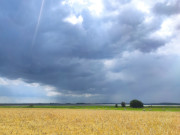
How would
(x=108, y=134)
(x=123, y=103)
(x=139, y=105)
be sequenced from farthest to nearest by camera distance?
(x=123, y=103)
(x=139, y=105)
(x=108, y=134)

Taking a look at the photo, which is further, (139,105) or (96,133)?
(139,105)

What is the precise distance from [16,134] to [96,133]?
21.8ft

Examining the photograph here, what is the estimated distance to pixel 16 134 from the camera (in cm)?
1414

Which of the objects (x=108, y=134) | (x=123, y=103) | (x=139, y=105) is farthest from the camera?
(x=123, y=103)

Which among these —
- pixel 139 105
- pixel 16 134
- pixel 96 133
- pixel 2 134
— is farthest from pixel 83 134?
pixel 139 105

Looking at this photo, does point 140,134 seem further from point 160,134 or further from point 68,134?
point 68,134

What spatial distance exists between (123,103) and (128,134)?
3964 inches

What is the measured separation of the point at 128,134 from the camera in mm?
13789

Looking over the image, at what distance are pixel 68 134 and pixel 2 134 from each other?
552 centimetres

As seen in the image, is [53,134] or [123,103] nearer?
[53,134]

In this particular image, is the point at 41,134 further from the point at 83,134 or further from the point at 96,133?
the point at 96,133

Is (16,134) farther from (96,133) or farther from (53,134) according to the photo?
Answer: (96,133)

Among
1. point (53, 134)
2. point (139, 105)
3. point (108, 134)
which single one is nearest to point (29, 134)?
point (53, 134)

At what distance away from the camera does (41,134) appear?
46.9ft
